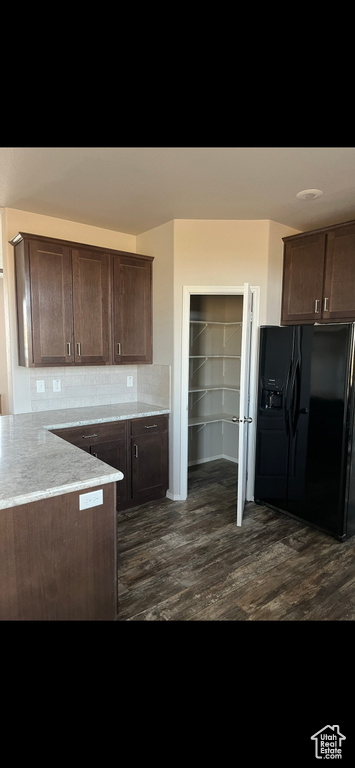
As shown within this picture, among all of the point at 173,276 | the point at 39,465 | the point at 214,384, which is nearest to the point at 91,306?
the point at 173,276

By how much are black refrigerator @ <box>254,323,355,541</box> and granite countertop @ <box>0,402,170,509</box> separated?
5.69ft

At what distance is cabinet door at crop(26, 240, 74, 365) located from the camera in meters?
2.81

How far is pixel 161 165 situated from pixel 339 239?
1551 millimetres

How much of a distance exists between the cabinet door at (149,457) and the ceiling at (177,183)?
1.83 m

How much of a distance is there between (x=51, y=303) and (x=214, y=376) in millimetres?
2345

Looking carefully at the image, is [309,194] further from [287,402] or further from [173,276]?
[287,402]

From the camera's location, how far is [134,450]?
313 cm

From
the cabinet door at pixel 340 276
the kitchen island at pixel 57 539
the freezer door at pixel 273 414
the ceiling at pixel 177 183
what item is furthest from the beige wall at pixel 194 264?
the kitchen island at pixel 57 539

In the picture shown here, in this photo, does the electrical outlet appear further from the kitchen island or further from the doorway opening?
the doorway opening

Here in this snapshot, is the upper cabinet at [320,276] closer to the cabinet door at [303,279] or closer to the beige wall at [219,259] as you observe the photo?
the cabinet door at [303,279]
